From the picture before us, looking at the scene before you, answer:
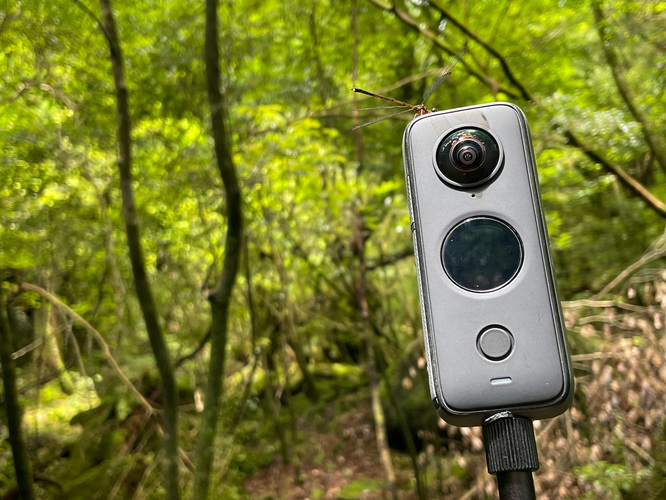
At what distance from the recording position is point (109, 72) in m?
4.08

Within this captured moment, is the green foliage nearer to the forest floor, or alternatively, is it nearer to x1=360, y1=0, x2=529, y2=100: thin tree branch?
the forest floor

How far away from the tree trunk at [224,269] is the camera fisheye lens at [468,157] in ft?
6.16

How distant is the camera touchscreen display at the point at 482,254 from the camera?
73cm

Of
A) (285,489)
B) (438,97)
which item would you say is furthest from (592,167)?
(285,489)

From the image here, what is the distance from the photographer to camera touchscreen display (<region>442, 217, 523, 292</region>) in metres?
0.73

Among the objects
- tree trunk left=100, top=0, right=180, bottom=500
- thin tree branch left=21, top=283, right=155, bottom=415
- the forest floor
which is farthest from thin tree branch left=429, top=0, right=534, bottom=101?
the forest floor

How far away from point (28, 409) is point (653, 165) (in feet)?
23.5

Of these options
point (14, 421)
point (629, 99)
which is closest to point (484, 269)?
point (14, 421)

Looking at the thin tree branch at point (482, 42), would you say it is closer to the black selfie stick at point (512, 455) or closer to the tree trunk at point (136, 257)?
the tree trunk at point (136, 257)

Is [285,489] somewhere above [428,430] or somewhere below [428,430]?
below

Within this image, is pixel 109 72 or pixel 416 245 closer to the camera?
pixel 416 245

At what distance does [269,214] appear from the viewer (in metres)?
5.52

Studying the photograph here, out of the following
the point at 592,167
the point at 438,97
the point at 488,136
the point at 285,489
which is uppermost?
the point at 438,97

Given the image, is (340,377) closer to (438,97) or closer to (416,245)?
(438,97)
